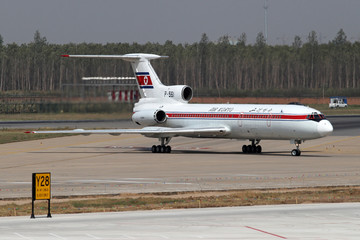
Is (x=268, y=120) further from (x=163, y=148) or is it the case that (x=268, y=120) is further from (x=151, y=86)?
(x=151, y=86)

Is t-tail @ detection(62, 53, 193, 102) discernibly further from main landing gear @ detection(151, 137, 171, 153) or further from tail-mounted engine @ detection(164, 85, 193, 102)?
main landing gear @ detection(151, 137, 171, 153)

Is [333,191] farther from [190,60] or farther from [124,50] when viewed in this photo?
[190,60]

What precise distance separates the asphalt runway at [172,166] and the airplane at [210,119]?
4.83 feet

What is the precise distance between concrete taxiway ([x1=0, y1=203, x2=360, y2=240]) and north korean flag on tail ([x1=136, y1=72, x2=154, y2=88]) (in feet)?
107

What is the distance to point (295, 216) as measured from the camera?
75.4ft

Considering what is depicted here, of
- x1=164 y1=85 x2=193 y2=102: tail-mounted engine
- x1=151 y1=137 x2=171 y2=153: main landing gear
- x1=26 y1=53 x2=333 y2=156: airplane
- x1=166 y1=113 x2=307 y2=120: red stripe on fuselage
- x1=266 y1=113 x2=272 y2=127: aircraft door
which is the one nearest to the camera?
x1=26 y1=53 x2=333 y2=156: airplane

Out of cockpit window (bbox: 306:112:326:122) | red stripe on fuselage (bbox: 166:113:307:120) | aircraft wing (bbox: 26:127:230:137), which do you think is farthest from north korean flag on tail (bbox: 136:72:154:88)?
cockpit window (bbox: 306:112:326:122)

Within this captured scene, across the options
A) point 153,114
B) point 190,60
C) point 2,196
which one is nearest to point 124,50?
point 190,60

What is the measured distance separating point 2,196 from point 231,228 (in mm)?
11969

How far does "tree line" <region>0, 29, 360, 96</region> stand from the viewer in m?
121

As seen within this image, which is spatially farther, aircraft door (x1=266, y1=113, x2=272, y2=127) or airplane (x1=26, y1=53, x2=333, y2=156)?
aircraft door (x1=266, y1=113, x2=272, y2=127)

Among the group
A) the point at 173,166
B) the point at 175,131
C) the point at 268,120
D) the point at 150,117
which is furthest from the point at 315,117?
the point at 150,117

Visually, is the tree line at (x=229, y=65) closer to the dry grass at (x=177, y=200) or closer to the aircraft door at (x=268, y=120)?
the aircraft door at (x=268, y=120)

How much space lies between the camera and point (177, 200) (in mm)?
27188
